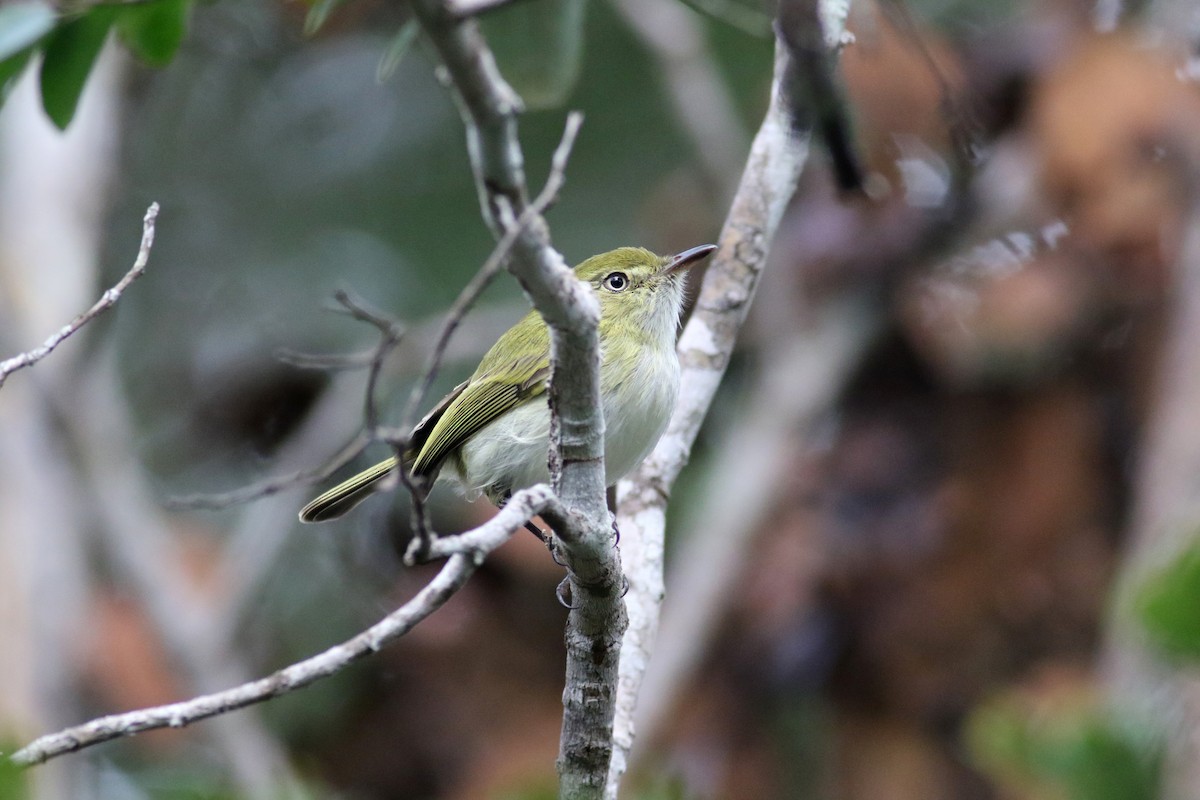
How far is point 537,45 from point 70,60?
3.67 feet

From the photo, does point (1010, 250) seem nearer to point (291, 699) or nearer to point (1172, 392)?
point (1172, 392)

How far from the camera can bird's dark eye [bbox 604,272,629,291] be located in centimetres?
380

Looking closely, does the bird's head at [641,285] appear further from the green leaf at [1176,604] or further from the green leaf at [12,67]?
the green leaf at [1176,604]

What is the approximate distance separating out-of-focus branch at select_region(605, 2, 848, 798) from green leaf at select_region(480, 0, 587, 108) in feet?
1.76

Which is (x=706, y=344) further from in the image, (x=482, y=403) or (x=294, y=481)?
(x=294, y=481)

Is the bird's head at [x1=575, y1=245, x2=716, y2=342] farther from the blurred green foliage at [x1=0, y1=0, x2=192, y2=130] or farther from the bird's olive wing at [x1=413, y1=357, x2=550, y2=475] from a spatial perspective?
the blurred green foliage at [x1=0, y1=0, x2=192, y2=130]

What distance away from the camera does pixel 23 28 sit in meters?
2.68

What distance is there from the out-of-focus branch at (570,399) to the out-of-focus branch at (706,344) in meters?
0.43

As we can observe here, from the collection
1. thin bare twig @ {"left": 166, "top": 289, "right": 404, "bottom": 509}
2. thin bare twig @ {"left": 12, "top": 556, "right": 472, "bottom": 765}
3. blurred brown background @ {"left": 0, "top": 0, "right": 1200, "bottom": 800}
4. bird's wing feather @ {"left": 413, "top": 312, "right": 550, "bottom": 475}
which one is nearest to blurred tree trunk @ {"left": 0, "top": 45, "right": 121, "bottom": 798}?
blurred brown background @ {"left": 0, "top": 0, "right": 1200, "bottom": 800}

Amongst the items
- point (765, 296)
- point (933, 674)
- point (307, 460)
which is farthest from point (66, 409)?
point (933, 674)

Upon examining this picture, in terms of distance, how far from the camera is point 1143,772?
2.51 m

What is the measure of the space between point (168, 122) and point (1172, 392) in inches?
312

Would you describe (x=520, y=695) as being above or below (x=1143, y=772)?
above

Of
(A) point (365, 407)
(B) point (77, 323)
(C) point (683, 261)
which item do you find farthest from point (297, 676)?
(C) point (683, 261)
